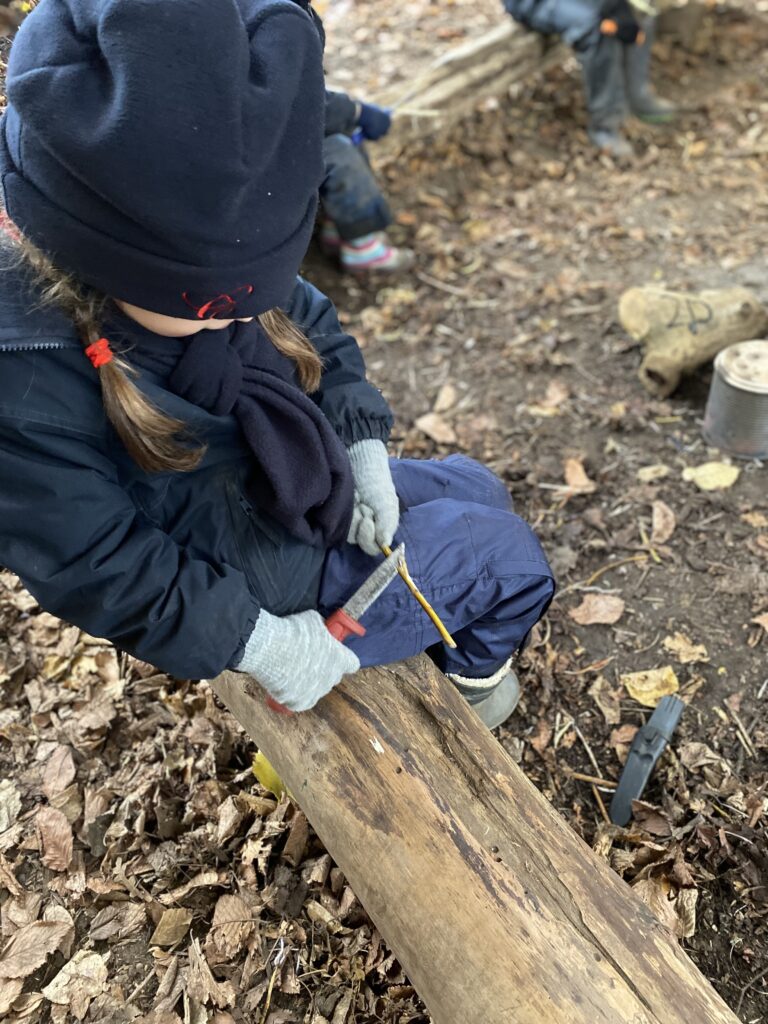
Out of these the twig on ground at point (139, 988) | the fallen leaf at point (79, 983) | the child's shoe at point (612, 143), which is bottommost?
the twig on ground at point (139, 988)

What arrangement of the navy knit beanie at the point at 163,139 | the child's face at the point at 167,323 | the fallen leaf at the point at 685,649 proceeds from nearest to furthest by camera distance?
1. the navy knit beanie at the point at 163,139
2. the child's face at the point at 167,323
3. the fallen leaf at the point at 685,649

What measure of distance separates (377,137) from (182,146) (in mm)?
3734

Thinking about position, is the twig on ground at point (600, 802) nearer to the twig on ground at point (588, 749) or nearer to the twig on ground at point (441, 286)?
the twig on ground at point (588, 749)

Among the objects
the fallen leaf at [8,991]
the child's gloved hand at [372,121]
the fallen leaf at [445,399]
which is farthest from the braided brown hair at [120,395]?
the child's gloved hand at [372,121]

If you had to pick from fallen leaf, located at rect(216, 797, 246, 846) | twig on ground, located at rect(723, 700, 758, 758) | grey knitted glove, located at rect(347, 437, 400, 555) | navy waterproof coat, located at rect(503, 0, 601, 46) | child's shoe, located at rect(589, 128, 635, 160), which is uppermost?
navy waterproof coat, located at rect(503, 0, 601, 46)

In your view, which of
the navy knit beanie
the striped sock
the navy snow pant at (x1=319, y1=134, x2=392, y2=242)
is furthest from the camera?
the striped sock

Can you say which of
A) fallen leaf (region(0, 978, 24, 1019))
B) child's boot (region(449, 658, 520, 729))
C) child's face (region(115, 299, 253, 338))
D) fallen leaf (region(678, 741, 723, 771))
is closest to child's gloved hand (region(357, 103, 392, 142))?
child's boot (region(449, 658, 520, 729))

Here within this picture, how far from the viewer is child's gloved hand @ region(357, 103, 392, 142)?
459 centimetres

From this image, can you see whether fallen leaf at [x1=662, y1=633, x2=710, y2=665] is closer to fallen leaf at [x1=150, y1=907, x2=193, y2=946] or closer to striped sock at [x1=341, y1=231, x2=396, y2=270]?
fallen leaf at [x1=150, y1=907, x2=193, y2=946]

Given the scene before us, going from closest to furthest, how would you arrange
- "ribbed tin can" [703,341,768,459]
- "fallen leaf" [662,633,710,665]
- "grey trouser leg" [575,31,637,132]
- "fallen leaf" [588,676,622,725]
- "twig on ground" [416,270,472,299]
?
1. "fallen leaf" [588,676,622,725]
2. "fallen leaf" [662,633,710,665]
3. "ribbed tin can" [703,341,768,459]
4. "twig on ground" [416,270,472,299]
5. "grey trouser leg" [575,31,637,132]

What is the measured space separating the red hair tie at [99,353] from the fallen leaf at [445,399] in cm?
265

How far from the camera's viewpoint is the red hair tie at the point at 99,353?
1.54 metres

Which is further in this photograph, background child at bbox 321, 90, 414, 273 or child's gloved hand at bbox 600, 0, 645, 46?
child's gloved hand at bbox 600, 0, 645, 46

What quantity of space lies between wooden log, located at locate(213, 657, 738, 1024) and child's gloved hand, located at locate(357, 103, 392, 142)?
3.56m
